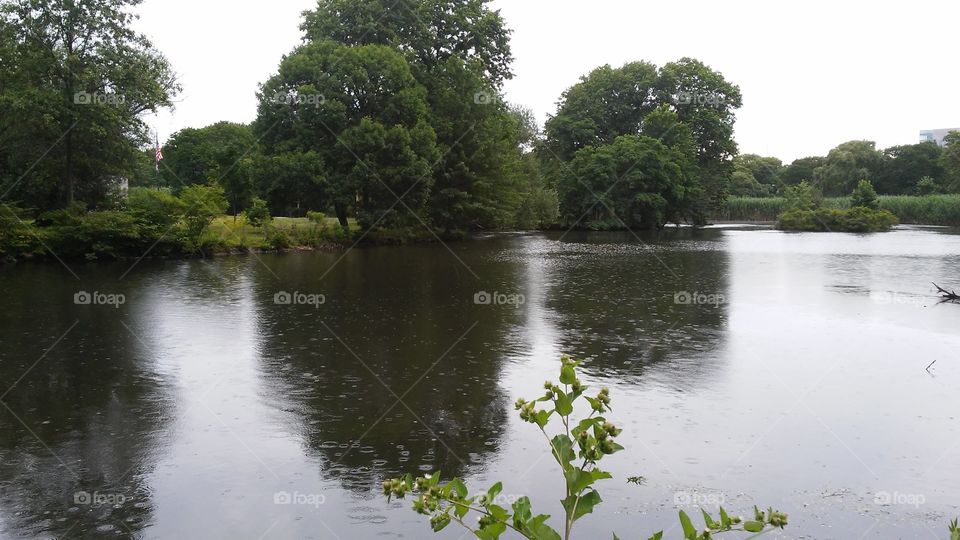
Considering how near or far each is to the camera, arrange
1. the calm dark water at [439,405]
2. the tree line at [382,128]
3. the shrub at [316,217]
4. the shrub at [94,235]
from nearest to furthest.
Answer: the calm dark water at [439,405] < the shrub at [94,235] < the tree line at [382,128] < the shrub at [316,217]

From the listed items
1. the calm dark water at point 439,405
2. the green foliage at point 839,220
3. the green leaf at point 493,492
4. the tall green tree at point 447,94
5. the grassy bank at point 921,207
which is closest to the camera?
the green leaf at point 493,492

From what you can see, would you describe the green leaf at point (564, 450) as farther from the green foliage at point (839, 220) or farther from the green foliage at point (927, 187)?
the green foliage at point (927, 187)

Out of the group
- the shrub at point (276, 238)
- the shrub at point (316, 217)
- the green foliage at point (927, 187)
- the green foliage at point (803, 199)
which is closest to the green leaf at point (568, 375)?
the shrub at point (276, 238)

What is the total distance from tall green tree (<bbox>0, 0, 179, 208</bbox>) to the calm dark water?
1197cm

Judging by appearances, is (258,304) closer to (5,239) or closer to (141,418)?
(141,418)

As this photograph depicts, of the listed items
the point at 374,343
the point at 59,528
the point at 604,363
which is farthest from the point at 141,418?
the point at 604,363

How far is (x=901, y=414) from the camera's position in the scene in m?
8.61

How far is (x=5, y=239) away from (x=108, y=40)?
9.41m

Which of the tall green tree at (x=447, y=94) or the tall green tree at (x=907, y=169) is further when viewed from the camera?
the tall green tree at (x=907, y=169)

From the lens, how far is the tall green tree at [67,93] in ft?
91.8

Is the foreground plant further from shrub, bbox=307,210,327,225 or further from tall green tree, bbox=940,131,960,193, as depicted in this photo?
tall green tree, bbox=940,131,960,193

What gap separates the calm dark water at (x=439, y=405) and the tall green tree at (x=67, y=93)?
1197 cm


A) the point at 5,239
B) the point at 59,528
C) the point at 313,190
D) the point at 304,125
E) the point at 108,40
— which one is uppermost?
the point at 108,40

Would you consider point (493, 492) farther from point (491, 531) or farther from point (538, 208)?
point (538, 208)
